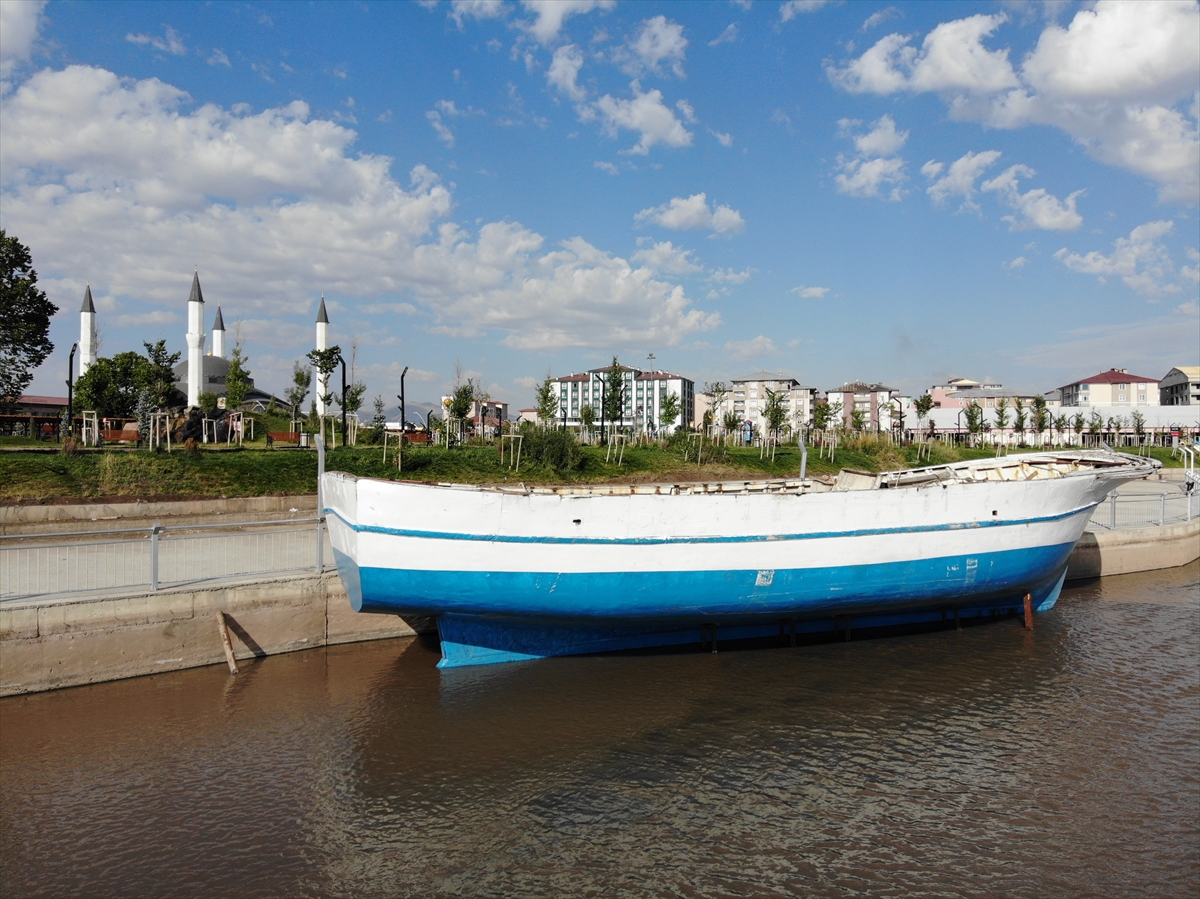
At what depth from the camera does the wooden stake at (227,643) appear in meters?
9.52

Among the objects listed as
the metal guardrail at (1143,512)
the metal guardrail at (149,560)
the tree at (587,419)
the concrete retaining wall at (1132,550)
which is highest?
the tree at (587,419)

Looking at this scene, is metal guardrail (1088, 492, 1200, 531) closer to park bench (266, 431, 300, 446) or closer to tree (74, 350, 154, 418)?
park bench (266, 431, 300, 446)

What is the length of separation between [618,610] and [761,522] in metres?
2.37

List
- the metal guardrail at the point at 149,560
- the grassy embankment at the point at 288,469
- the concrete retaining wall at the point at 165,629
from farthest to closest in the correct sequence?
1. the grassy embankment at the point at 288,469
2. the metal guardrail at the point at 149,560
3. the concrete retaining wall at the point at 165,629

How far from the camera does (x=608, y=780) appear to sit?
7.25 m

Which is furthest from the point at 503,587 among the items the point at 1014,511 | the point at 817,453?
the point at 817,453

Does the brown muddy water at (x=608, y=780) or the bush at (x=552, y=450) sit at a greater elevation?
the bush at (x=552, y=450)

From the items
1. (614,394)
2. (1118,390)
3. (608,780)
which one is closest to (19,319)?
(614,394)

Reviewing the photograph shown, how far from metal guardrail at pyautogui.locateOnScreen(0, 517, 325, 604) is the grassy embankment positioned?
14.2 ft

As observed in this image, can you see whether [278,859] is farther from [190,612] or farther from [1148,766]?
[1148,766]

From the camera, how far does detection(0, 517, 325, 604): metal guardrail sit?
32.0 feet

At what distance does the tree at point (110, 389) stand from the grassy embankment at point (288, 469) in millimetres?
15812

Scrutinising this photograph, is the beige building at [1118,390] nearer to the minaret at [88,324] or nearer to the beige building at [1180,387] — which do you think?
the beige building at [1180,387]

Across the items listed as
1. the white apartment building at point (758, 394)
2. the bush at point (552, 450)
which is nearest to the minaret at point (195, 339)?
the bush at point (552, 450)
